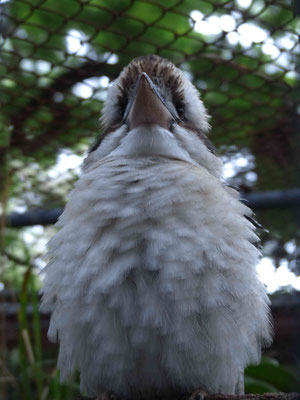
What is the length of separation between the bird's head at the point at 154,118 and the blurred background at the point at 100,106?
0.26 metres

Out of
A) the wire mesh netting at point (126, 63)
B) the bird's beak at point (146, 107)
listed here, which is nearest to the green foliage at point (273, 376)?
the wire mesh netting at point (126, 63)

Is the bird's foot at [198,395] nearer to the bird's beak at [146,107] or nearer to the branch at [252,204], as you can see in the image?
the bird's beak at [146,107]

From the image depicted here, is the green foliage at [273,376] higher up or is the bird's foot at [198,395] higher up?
the green foliage at [273,376]

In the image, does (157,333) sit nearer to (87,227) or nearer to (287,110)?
(87,227)

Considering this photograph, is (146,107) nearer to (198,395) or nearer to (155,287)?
(155,287)

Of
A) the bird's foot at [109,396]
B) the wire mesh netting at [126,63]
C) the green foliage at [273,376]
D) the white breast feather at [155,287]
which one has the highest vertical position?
the wire mesh netting at [126,63]

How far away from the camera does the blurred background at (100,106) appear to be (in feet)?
6.69

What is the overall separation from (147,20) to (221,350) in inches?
53.5

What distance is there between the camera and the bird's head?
64.4 inches

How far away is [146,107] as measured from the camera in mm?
1656

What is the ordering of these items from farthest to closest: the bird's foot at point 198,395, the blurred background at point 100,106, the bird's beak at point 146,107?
the blurred background at point 100,106 → the bird's beak at point 146,107 → the bird's foot at point 198,395

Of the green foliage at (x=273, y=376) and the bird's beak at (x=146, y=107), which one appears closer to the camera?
the bird's beak at (x=146, y=107)

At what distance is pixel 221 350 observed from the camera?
1335 mm

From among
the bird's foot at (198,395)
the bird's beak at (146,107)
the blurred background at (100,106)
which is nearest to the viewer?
the bird's foot at (198,395)
